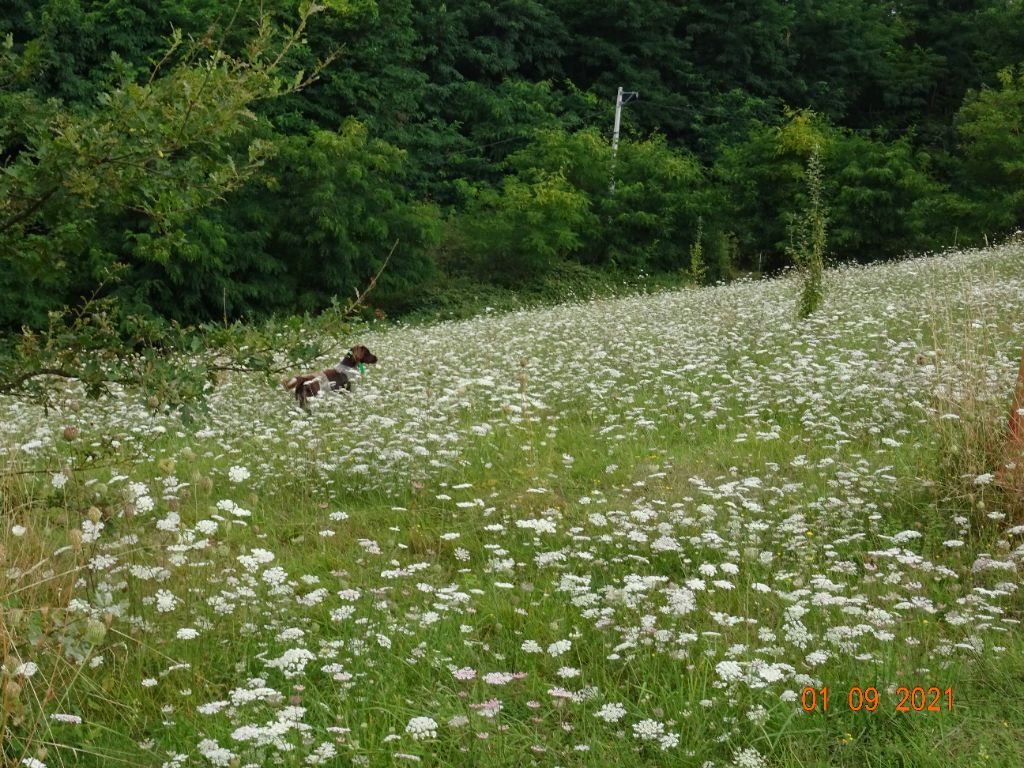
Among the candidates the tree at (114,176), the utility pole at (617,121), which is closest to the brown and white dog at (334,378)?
the tree at (114,176)

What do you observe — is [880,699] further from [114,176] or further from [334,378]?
[334,378]

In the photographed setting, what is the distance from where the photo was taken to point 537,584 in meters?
4.19

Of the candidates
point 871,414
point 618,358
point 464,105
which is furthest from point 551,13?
point 871,414

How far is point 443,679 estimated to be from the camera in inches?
130

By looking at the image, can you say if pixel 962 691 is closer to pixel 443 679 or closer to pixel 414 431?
pixel 443 679

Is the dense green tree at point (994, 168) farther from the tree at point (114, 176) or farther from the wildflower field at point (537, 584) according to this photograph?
the tree at point (114, 176)

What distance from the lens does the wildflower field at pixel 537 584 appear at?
9.61 feet

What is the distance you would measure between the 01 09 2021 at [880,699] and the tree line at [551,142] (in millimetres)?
11057

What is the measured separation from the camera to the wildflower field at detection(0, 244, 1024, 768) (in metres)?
2.93

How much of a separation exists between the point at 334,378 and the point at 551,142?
73.1 ft

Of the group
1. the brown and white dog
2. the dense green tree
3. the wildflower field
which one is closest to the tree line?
the dense green tree

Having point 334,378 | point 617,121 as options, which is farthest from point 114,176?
point 617,121

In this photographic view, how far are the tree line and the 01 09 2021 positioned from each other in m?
11.1

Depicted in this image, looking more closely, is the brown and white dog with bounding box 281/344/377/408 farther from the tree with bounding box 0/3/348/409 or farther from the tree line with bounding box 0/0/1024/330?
the tree line with bounding box 0/0/1024/330
